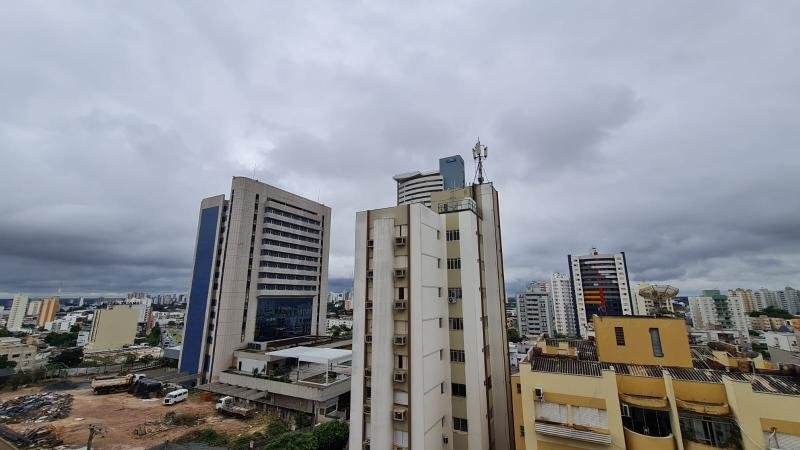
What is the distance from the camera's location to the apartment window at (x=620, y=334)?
17.4 meters

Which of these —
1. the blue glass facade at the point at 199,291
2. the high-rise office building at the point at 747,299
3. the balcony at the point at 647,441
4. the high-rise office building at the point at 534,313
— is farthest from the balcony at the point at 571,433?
the high-rise office building at the point at 747,299

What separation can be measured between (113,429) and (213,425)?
7.90m

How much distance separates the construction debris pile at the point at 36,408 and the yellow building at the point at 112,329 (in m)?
48.0

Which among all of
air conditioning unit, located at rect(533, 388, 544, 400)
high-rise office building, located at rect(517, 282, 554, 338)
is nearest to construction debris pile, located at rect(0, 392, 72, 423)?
air conditioning unit, located at rect(533, 388, 544, 400)

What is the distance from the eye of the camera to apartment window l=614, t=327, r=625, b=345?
685 inches

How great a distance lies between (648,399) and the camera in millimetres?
14062

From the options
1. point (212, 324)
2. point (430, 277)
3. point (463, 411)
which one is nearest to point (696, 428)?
point (463, 411)

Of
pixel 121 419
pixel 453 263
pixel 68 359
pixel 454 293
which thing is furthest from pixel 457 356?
pixel 68 359

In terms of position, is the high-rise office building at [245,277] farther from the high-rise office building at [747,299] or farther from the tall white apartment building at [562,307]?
the high-rise office building at [747,299]

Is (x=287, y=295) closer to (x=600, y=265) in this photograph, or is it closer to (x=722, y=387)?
(x=722, y=387)

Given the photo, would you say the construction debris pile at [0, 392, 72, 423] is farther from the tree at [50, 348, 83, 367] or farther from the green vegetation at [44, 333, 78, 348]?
the green vegetation at [44, 333, 78, 348]

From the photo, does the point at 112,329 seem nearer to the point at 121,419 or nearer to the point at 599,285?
the point at 121,419

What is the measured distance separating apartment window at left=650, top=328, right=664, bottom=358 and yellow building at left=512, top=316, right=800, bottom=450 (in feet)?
0.14

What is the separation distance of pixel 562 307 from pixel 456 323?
343 feet
